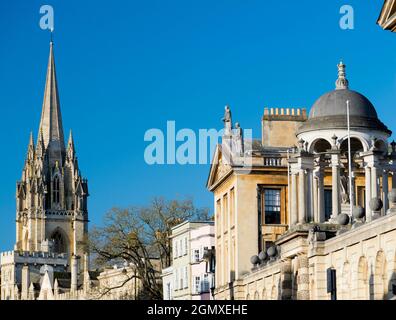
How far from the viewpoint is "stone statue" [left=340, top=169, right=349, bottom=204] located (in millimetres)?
69500

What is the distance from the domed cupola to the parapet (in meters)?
21.3

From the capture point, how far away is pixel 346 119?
64.4m

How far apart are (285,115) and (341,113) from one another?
23.9 meters

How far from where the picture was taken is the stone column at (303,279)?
60.0 meters

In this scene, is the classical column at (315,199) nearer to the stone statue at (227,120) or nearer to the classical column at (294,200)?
the classical column at (294,200)

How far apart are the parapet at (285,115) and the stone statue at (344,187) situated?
17200 mm

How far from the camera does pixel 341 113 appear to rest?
64750 millimetres

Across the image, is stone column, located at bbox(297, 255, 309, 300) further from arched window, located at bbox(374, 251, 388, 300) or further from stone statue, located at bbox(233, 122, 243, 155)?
stone statue, located at bbox(233, 122, 243, 155)

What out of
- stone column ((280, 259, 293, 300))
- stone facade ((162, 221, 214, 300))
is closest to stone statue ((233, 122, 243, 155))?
stone facade ((162, 221, 214, 300))

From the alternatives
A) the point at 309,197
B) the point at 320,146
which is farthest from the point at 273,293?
the point at 320,146

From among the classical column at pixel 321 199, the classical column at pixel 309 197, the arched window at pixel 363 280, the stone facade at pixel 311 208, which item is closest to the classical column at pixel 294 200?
the stone facade at pixel 311 208

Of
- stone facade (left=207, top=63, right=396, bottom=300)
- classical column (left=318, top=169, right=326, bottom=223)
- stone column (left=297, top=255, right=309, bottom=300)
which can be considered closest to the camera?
stone facade (left=207, top=63, right=396, bottom=300)

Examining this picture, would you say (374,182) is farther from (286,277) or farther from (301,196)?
(286,277)
